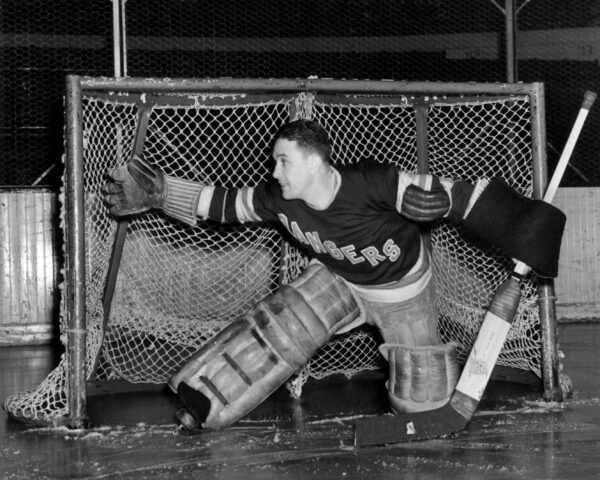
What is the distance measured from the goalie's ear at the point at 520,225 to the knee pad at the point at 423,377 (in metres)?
0.62

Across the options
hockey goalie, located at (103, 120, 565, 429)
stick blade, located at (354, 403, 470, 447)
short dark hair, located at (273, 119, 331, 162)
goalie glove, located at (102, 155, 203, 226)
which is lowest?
stick blade, located at (354, 403, 470, 447)

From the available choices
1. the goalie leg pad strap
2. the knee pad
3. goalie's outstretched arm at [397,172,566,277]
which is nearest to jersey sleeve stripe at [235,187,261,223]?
the goalie leg pad strap

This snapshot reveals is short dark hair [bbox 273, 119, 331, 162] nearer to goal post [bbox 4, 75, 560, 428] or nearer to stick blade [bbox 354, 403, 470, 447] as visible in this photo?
goal post [bbox 4, 75, 560, 428]

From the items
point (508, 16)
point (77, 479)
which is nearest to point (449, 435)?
point (77, 479)

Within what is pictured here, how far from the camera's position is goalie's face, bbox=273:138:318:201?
4.07 meters

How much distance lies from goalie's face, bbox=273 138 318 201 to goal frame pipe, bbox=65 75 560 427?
2.02ft

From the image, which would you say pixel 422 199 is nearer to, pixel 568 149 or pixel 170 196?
pixel 568 149

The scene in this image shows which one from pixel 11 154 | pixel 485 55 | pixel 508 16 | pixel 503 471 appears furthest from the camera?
pixel 485 55

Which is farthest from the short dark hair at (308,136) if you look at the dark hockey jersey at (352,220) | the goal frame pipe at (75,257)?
the goal frame pipe at (75,257)

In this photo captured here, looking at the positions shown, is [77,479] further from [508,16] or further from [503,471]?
[508,16]

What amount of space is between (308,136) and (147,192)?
843 millimetres

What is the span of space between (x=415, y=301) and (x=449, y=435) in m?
0.69

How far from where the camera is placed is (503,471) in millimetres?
3484

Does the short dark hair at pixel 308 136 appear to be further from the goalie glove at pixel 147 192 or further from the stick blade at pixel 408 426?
the stick blade at pixel 408 426
